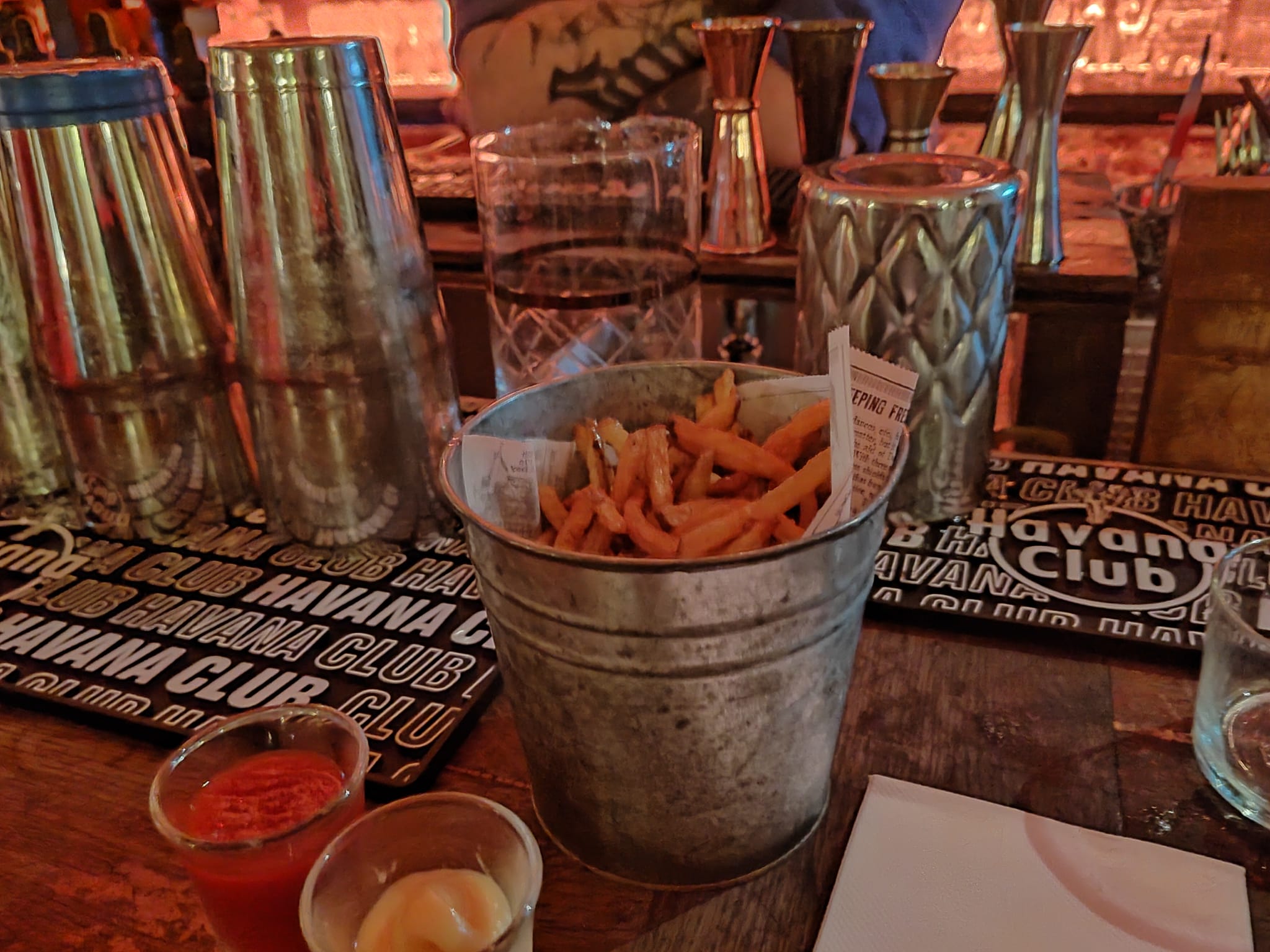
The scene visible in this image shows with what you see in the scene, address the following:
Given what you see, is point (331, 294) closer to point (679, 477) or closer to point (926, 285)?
point (679, 477)

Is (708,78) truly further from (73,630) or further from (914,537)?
(73,630)

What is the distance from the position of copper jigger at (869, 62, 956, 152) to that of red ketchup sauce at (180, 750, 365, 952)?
997 millimetres

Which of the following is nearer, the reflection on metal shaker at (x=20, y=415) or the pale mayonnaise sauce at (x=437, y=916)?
the pale mayonnaise sauce at (x=437, y=916)

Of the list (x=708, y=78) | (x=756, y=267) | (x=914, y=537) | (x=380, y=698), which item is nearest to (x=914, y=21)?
(x=708, y=78)

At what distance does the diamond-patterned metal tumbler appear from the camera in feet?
3.04

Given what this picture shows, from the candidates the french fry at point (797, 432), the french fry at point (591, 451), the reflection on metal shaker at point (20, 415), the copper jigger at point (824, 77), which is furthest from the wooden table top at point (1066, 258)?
the french fry at point (797, 432)

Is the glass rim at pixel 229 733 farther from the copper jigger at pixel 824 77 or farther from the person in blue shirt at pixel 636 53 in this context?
the person in blue shirt at pixel 636 53

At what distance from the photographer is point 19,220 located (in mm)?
931

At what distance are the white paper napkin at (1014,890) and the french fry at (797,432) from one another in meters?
0.25

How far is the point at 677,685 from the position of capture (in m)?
0.53

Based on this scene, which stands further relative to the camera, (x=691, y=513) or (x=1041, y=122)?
(x=1041, y=122)

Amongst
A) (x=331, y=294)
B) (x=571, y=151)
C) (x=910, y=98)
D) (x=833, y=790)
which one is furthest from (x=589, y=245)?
(x=833, y=790)

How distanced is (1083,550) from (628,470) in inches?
20.8

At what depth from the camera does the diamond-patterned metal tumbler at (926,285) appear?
0.93 m
